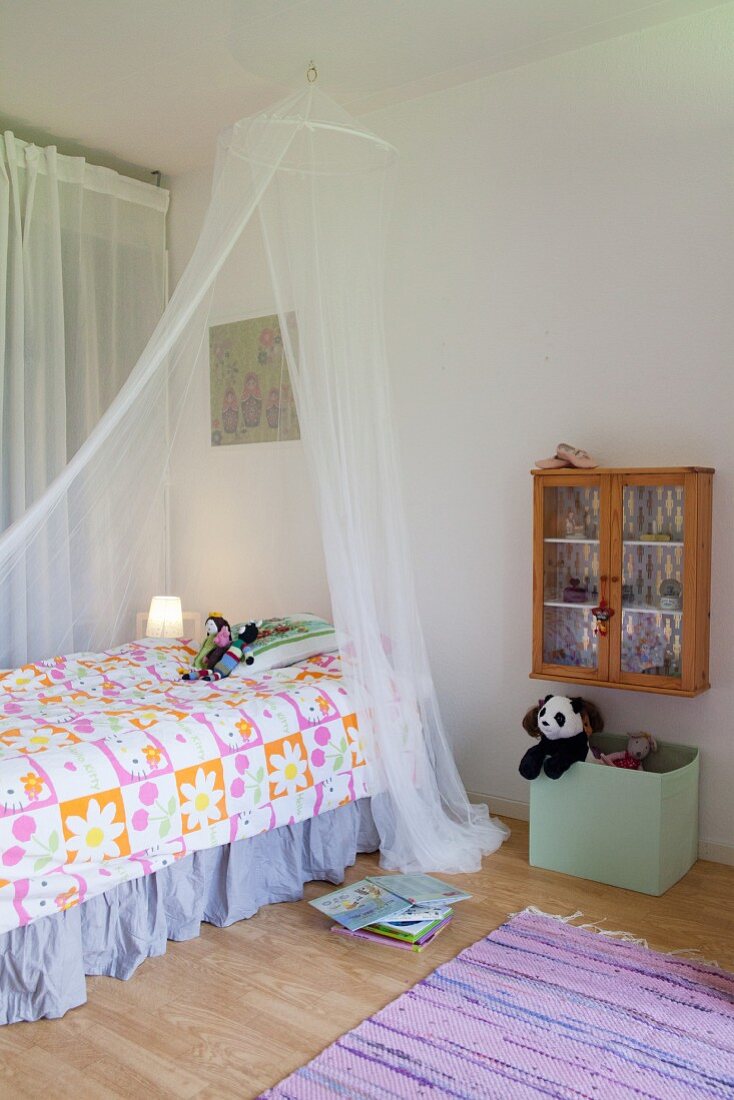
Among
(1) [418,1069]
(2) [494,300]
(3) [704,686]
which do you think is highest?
(2) [494,300]

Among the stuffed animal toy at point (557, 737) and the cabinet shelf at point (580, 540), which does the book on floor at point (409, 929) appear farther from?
the cabinet shelf at point (580, 540)

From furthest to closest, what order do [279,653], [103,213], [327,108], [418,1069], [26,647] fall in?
[103,213], [26,647], [279,653], [327,108], [418,1069]

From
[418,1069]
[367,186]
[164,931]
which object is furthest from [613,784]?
[367,186]

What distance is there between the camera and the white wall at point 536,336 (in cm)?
325

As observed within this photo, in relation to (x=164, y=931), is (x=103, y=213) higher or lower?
higher

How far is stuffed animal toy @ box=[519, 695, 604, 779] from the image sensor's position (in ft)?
10.5

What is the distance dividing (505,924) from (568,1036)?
575mm

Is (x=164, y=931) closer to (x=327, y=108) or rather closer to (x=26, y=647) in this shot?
(x=26, y=647)

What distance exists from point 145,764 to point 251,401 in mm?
1959

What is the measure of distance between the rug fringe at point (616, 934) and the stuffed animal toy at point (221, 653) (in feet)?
4.26

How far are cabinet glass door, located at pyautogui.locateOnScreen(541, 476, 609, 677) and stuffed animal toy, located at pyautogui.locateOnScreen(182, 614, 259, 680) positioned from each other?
1081 millimetres

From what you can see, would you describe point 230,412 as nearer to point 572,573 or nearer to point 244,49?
point 244,49

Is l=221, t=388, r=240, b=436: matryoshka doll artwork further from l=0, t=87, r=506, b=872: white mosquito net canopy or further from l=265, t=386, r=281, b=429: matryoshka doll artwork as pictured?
l=0, t=87, r=506, b=872: white mosquito net canopy

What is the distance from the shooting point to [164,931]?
267cm
